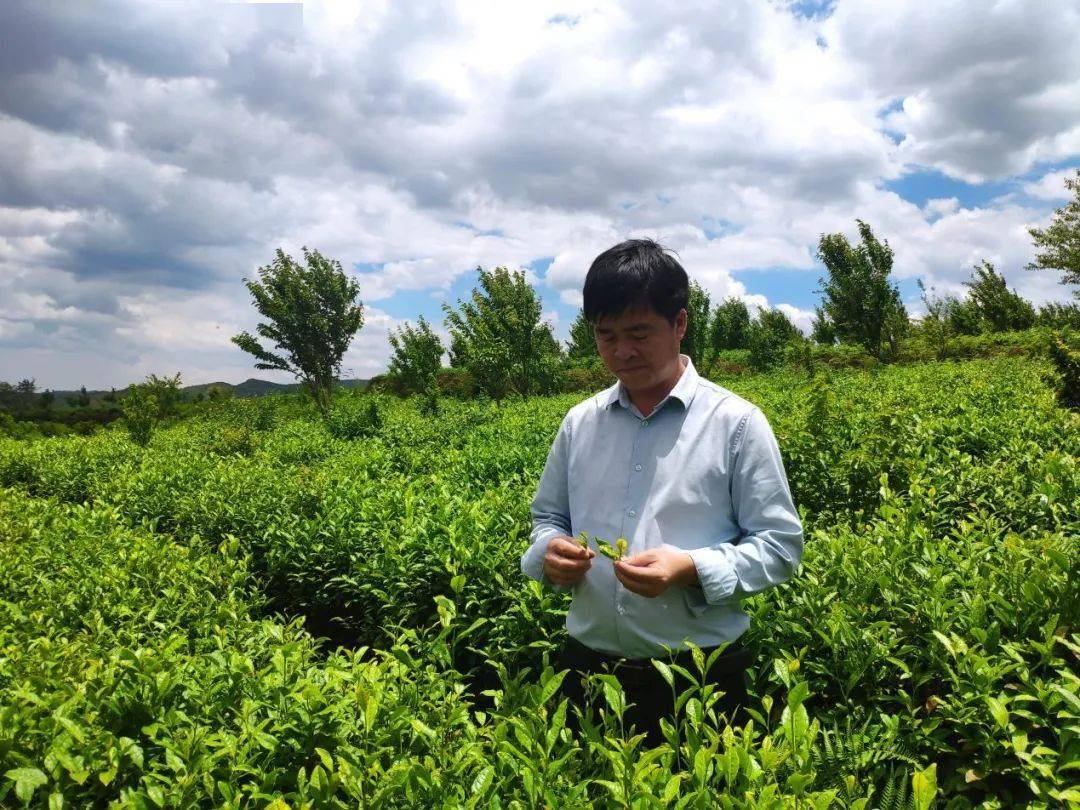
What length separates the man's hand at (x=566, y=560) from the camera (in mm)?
1522

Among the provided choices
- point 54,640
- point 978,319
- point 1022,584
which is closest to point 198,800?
point 54,640

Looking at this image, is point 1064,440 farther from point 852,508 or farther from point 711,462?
point 711,462

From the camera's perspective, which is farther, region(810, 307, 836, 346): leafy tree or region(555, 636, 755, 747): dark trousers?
region(810, 307, 836, 346): leafy tree

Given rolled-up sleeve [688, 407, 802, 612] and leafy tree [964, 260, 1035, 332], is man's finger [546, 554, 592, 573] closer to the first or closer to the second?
rolled-up sleeve [688, 407, 802, 612]

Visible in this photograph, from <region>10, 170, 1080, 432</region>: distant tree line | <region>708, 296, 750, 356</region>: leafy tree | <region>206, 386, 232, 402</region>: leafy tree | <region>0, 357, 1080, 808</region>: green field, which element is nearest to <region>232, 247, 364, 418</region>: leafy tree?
<region>10, 170, 1080, 432</region>: distant tree line

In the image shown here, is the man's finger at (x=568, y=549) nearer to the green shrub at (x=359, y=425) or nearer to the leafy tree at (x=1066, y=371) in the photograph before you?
the leafy tree at (x=1066, y=371)

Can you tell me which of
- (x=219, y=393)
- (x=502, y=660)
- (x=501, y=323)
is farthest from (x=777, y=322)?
(x=502, y=660)

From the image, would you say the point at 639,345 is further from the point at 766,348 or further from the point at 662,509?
the point at 766,348

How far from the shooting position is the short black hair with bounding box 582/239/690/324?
1.51 m

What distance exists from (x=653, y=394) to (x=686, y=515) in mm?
332

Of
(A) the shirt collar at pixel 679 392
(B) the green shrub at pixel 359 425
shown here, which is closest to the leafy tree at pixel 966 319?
(B) the green shrub at pixel 359 425

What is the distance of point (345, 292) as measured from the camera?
21016 mm

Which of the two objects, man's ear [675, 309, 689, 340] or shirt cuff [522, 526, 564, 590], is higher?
man's ear [675, 309, 689, 340]

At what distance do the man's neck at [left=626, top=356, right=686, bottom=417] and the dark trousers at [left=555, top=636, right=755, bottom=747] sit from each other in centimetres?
62
